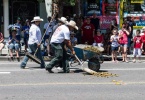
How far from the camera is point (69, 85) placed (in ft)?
36.2

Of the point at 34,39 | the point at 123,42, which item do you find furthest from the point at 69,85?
the point at 123,42

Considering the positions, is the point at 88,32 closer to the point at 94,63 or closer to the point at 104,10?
the point at 104,10

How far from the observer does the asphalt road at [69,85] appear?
375 inches

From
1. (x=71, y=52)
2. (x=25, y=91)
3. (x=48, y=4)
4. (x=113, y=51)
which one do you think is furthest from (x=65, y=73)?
(x=48, y=4)

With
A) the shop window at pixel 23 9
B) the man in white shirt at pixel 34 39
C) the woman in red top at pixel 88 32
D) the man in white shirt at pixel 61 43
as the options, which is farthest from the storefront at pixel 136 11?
the man in white shirt at pixel 61 43

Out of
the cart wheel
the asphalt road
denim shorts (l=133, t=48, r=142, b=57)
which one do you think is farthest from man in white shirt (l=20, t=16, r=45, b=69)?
denim shorts (l=133, t=48, r=142, b=57)

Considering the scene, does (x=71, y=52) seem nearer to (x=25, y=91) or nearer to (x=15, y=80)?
(x=15, y=80)

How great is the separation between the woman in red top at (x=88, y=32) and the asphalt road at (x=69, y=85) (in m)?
5.74

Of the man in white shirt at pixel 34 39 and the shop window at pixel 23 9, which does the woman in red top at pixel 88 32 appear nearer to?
the shop window at pixel 23 9

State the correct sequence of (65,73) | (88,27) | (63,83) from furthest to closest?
1. (88,27)
2. (65,73)
3. (63,83)

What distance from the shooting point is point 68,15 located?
22.1 m

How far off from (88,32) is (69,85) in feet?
29.9

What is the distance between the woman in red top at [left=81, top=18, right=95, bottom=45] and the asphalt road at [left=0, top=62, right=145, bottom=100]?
574 cm

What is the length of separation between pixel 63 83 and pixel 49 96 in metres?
1.84
